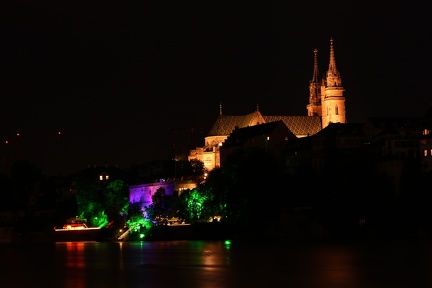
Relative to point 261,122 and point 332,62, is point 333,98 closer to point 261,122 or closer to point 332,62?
point 332,62

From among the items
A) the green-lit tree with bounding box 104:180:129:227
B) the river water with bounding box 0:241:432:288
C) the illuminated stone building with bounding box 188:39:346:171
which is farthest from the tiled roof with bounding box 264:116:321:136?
the river water with bounding box 0:241:432:288

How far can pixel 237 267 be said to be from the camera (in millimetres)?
74688

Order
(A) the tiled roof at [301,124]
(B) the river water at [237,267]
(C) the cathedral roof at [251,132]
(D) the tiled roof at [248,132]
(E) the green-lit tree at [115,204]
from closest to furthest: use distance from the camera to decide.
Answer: (B) the river water at [237,267] < (E) the green-lit tree at [115,204] < (C) the cathedral roof at [251,132] < (D) the tiled roof at [248,132] < (A) the tiled roof at [301,124]

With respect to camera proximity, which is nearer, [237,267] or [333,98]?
[237,267]

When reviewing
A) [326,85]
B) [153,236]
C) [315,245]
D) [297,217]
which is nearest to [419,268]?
[315,245]

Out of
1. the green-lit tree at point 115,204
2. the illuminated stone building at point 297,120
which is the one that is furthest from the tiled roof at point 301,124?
the green-lit tree at point 115,204

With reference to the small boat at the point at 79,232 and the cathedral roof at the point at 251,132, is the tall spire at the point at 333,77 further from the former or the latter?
the small boat at the point at 79,232

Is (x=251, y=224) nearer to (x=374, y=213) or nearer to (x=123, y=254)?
(x=374, y=213)

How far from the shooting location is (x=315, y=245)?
9812 cm

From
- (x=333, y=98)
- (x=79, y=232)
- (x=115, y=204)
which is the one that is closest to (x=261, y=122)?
(x=333, y=98)

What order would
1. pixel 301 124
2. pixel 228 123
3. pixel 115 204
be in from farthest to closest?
pixel 228 123, pixel 301 124, pixel 115 204

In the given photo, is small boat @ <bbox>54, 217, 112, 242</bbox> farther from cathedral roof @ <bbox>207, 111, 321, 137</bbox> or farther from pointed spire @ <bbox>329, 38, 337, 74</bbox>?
pointed spire @ <bbox>329, 38, 337, 74</bbox>

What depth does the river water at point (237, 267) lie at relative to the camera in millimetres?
65500

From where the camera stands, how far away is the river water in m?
65.5
